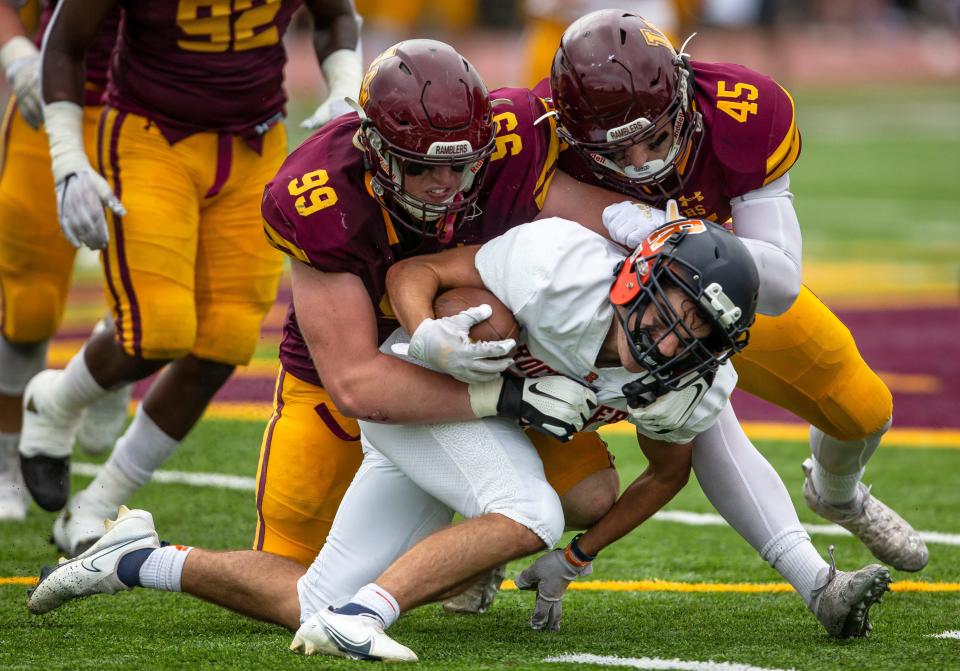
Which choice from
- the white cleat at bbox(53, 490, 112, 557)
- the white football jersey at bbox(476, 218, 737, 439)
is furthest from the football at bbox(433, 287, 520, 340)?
the white cleat at bbox(53, 490, 112, 557)

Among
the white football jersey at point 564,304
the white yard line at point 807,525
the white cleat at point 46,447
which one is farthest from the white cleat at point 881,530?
the white cleat at point 46,447

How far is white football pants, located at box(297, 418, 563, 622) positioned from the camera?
3.30 metres

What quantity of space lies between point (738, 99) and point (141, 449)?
6.64 feet

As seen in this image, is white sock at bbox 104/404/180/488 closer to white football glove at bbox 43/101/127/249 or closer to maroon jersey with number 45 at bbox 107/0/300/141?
white football glove at bbox 43/101/127/249

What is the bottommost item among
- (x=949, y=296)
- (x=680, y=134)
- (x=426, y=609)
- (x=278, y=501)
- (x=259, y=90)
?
(x=949, y=296)

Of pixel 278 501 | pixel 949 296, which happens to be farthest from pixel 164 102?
pixel 949 296

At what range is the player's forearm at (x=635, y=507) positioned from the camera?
3535 millimetres

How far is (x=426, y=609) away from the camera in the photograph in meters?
3.89

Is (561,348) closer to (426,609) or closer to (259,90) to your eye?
(426,609)

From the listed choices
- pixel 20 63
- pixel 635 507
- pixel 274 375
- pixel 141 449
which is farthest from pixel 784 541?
pixel 274 375

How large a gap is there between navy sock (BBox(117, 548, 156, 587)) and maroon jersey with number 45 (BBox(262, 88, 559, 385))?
777mm

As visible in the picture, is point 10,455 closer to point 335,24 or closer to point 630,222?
point 335,24

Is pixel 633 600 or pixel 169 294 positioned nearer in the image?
pixel 633 600

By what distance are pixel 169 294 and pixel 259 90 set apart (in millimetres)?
727
